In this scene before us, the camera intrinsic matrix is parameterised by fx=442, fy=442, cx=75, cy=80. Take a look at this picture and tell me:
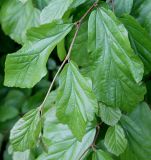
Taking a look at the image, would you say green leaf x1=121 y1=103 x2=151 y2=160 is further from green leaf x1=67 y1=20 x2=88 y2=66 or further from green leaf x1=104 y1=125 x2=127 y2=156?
green leaf x1=67 y1=20 x2=88 y2=66

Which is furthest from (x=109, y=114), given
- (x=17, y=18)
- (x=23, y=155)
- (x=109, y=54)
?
(x=17, y=18)

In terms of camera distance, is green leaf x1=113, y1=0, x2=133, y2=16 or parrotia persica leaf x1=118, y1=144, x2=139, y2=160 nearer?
green leaf x1=113, y1=0, x2=133, y2=16

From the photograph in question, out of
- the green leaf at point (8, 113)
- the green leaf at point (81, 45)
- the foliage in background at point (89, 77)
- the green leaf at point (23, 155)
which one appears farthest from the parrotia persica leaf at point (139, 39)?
the green leaf at point (8, 113)

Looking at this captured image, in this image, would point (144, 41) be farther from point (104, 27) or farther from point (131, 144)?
point (131, 144)

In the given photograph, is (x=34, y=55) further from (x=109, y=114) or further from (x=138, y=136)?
(x=138, y=136)

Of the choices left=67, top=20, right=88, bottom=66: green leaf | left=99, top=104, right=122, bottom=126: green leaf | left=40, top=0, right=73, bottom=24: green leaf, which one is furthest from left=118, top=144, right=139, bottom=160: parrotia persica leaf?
left=40, top=0, right=73, bottom=24: green leaf

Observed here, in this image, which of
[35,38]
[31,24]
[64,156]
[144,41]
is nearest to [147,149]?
[64,156]

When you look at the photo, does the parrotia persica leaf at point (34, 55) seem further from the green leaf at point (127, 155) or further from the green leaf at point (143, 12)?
the green leaf at point (127, 155)
